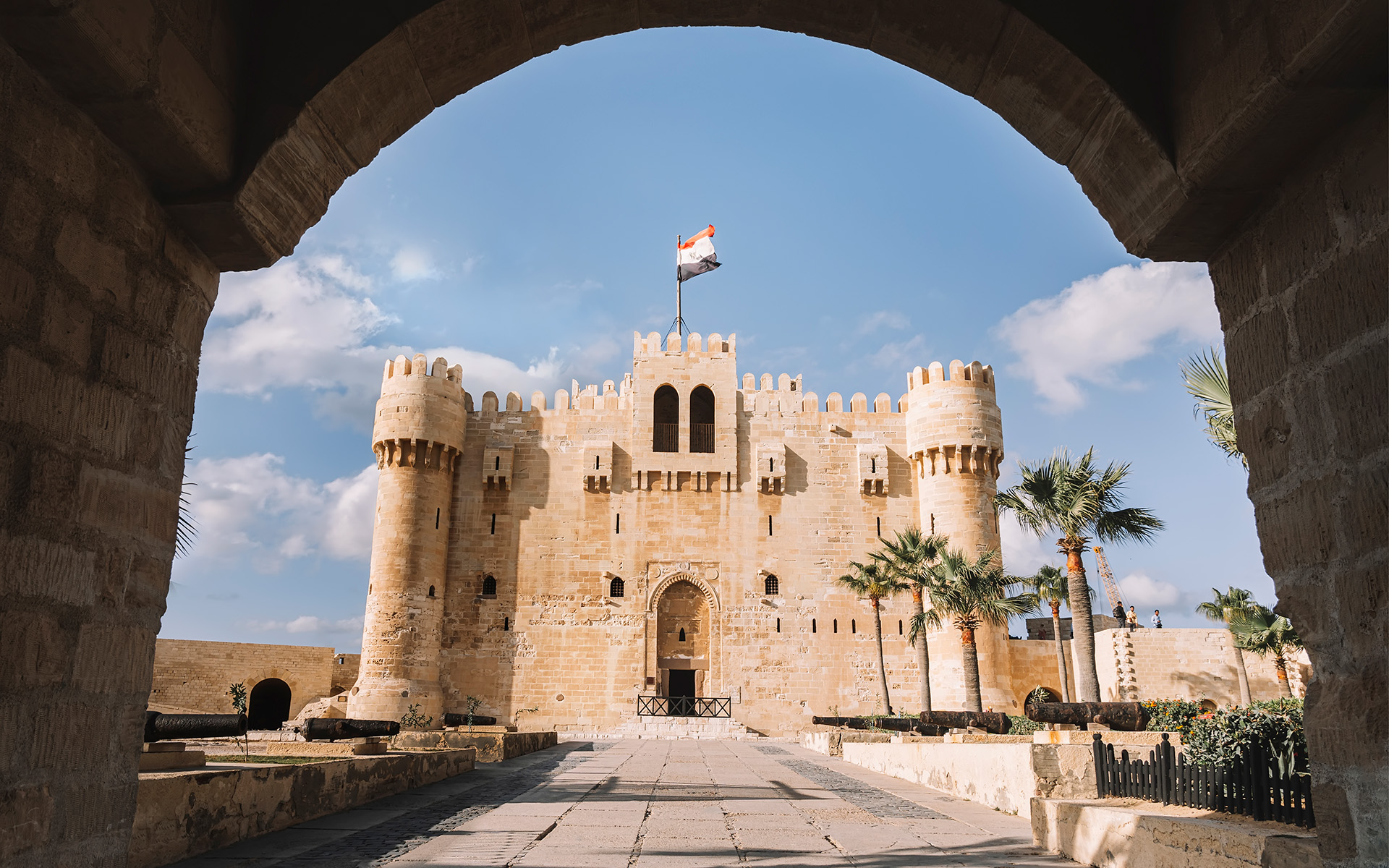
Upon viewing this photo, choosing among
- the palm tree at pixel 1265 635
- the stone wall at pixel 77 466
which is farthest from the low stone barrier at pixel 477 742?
the palm tree at pixel 1265 635

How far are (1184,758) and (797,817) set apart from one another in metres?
2.19

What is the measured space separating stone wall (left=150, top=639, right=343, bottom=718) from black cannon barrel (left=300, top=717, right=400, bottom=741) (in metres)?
17.6

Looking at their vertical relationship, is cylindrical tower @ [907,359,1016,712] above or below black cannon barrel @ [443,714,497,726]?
above

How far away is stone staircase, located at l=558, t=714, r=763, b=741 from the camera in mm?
22453

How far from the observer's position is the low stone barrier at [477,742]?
9.94m

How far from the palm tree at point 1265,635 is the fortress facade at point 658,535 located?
567cm

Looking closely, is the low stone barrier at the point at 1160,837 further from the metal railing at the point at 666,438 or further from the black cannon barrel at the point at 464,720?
the metal railing at the point at 666,438

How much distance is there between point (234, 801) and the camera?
3.99 metres

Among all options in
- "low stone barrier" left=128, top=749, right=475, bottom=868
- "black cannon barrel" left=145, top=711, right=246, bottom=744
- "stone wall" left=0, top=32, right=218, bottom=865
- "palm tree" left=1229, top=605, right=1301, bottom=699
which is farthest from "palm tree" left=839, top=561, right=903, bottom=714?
"stone wall" left=0, top=32, right=218, bottom=865

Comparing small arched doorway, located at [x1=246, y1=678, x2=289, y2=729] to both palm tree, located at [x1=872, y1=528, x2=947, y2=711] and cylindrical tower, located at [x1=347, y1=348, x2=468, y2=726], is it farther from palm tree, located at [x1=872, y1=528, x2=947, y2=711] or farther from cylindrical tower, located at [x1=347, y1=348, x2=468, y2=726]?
palm tree, located at [x1=872, y1=528, x2=947, y2=711]

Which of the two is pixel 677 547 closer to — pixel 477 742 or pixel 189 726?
pixel 477 742

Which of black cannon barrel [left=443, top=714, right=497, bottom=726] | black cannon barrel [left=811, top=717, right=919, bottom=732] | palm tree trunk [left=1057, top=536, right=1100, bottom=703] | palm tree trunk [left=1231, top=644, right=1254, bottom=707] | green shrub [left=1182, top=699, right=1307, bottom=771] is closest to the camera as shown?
green shrub [left=1182, top=699, right=1307, bottom=771]

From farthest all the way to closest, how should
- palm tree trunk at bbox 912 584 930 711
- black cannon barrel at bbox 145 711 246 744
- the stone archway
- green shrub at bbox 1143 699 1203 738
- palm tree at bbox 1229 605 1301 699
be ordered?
the stone archway → palm tree trunk at bbox 912 584 930 711 → palm tree at bbox 1229 605 1301 699 → green shrub at bbox 1143 699 1203 738 → black cannon barrel at bbox 145 711 246 744

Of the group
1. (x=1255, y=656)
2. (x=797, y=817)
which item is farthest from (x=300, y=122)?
(x=1255, y=656)
